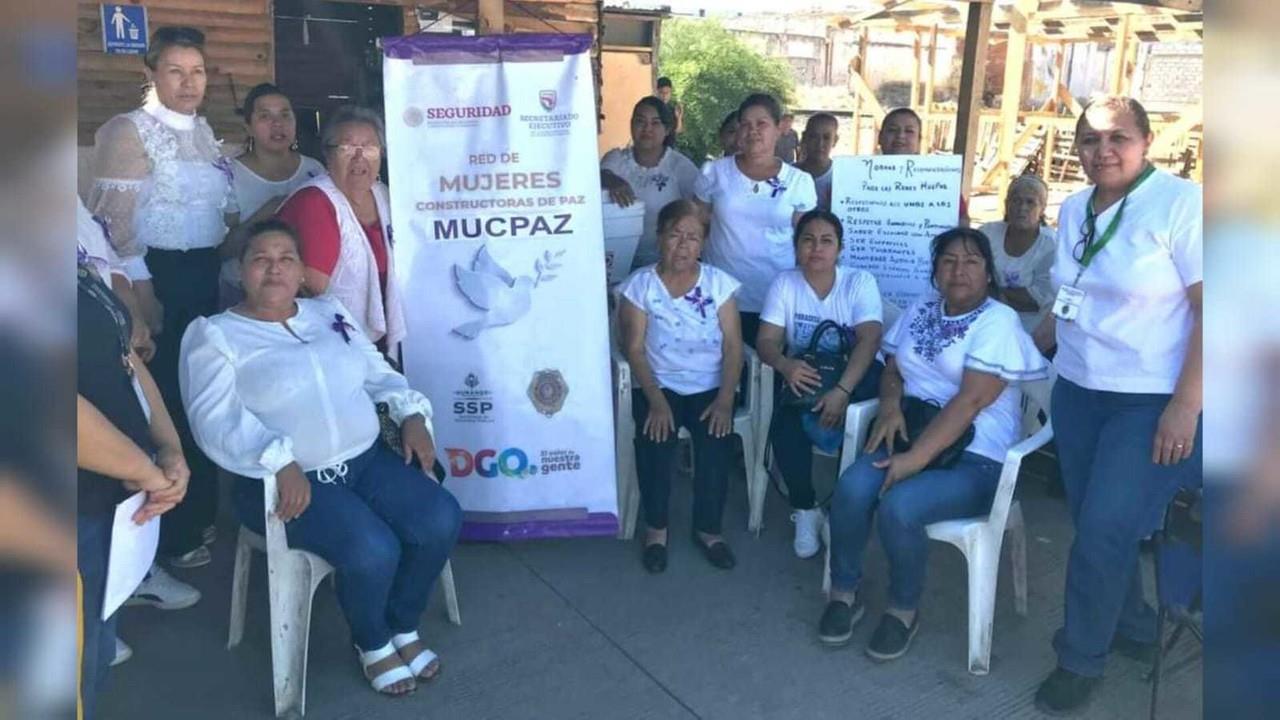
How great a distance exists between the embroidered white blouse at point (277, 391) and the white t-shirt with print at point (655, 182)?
5.94 ft

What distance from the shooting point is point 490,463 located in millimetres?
3365

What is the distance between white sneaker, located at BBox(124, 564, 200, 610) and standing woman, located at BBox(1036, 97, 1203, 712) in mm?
2560

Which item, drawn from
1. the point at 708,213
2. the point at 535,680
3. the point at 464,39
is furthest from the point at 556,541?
the point at 464,39

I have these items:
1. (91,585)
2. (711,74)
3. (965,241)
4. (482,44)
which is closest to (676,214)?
(482,44)

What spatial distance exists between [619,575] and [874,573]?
894mm

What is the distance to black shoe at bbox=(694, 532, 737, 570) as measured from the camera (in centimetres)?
336

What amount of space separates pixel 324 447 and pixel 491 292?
84cm

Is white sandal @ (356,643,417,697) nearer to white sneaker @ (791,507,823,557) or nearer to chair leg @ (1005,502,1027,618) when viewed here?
white sneaker @ (791,507,823,557)

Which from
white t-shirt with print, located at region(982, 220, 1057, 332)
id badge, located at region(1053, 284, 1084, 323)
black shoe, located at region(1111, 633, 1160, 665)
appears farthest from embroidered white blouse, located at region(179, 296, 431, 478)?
white t-shirt with print, located at region(982, 220, 1057, 332)

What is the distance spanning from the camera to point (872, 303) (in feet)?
11.5

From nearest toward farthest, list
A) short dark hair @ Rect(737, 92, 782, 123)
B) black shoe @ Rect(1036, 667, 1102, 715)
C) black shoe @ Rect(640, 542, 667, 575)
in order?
black shoe @ Rect(1036, 667, 1102, 715)
black shoe @ Rect(640, 542, 667, 575)
short dark hair @ Rect(737, 92, 782, 123)

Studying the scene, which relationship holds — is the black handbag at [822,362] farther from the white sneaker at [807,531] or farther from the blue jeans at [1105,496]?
the blue jeans at [1105,496]

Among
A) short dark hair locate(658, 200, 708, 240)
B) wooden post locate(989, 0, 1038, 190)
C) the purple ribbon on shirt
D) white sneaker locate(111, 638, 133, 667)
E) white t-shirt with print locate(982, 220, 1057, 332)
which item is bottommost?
white sneaker locate(111, 638, 133, 667)

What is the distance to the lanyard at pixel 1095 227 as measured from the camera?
2422 millimetres
